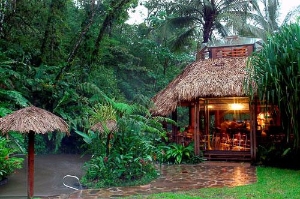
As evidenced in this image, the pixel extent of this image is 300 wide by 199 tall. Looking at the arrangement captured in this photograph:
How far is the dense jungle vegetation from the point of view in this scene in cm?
882

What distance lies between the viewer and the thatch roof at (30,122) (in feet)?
20.0

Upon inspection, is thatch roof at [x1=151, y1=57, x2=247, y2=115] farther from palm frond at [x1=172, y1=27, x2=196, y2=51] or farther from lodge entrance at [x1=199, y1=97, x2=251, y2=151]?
palm frond at [x1=172, y1=27, x2=196, y2=51]

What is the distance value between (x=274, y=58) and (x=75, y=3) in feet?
37.7

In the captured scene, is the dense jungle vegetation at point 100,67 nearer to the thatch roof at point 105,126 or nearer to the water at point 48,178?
the thatch roof at point 105,126

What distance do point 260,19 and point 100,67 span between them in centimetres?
862

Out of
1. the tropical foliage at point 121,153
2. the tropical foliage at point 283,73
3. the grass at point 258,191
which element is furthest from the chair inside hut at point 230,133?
the grass at point 258,191

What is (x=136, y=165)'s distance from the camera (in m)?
8.41

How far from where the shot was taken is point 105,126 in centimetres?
816

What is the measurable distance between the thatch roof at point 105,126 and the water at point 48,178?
1.41 m

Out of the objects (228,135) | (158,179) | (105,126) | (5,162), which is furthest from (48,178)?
(228,135)

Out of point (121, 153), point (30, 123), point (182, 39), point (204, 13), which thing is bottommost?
point (121, 153)

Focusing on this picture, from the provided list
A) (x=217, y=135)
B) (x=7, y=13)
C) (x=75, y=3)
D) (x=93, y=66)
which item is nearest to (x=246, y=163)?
(x=217, y=135)

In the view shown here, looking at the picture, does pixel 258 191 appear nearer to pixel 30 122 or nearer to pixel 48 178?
pixel 30 122

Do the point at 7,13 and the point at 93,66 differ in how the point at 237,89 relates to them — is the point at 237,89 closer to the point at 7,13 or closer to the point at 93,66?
the point at 93,66
